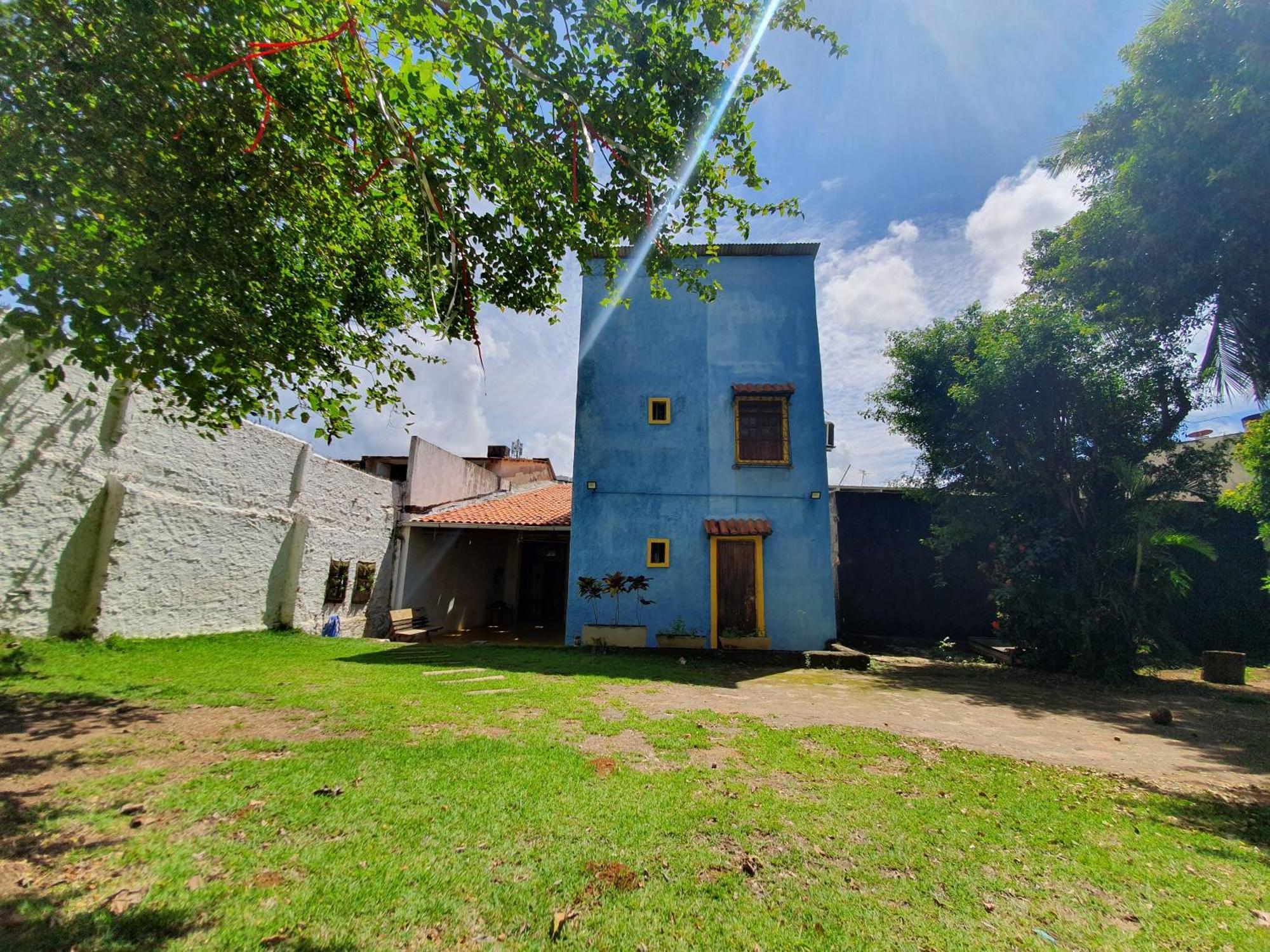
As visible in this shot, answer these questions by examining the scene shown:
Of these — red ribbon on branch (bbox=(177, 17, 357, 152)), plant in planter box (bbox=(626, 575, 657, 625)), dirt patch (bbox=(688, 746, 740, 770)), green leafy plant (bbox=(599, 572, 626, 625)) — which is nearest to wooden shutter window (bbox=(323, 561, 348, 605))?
green leafy plant (bbox=(599, 572, 626, 625))

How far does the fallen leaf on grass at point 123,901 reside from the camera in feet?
6.84

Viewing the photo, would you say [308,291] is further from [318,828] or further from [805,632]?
[805,632]

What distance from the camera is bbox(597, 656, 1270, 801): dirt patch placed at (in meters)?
4.79

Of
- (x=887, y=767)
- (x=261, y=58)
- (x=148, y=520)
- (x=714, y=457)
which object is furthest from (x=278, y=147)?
(x=714, y=457)

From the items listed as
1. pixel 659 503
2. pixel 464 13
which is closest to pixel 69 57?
pixel 464 13

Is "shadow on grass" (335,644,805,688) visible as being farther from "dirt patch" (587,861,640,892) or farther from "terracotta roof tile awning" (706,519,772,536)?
"dirt patch" (587,861,640,892)

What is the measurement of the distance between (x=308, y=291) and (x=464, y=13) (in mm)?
3561

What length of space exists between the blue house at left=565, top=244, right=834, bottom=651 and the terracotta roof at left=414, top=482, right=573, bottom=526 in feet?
6.48

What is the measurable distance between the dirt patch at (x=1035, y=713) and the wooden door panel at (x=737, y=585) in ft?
5.94

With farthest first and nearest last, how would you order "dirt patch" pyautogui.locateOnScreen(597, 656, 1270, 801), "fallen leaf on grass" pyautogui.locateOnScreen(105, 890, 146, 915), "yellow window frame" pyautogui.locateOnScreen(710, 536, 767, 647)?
"yellow window frame" pyautogui.locateOnScreen(710, 536, 767, 647) → "dirt patch" pyautogui.locateOnScreen(597, 656, 1270, 801) → "fallen leaf on grass" pyautogui.locateOnScreen(105, 890, 146, 915)

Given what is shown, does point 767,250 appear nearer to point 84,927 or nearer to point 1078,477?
point 1078,477

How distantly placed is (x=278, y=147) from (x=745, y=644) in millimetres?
10463

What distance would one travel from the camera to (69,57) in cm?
430

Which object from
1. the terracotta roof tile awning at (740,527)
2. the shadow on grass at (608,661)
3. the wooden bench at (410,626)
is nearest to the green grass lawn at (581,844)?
the shadow on grass at (608,661)
